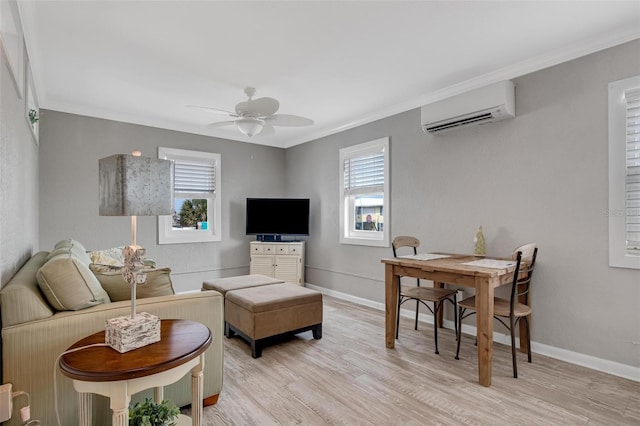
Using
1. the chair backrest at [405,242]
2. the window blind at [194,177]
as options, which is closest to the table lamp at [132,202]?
the chair backrest at [405,242]

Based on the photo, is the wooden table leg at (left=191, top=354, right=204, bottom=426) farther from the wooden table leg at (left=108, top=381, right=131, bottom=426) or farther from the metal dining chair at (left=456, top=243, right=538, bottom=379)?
the metal dining chair at (left=456, top=243, right=538, bottom=379)

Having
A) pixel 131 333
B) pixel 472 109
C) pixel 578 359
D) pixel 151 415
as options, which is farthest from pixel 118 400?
pixel 472 109

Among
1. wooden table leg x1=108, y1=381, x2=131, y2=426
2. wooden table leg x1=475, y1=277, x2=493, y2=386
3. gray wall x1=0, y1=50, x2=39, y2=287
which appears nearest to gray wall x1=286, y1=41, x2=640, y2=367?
wooden table leg x1=475, y1=277, x2=493, y2=386

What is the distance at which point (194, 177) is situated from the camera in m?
5.08

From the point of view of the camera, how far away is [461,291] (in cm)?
349

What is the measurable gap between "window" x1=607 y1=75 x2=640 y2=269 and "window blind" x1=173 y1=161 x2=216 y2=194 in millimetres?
4780

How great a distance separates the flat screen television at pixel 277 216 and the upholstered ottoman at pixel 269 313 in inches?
73.2

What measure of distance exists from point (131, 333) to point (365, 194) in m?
3.59

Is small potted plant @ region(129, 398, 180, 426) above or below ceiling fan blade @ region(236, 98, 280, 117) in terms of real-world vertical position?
below

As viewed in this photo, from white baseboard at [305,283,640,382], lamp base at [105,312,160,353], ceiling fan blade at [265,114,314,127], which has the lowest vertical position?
white baseboard at [305,283,640,382]

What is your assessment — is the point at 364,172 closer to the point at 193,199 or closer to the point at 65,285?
the point at 193,199

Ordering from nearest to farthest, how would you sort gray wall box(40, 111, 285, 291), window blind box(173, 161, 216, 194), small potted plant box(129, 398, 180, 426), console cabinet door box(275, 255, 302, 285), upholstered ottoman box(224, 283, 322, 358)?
1. small potted plant box(129, 398, 180, 426)
2. upholstered ottoman box(224, 283, 322, 358)
3. gray wall box(40, 111, 285, 291)
4. window blind box(173, 161, 216, 194)
5. console cabinet door box(275, 255, 302, 285)

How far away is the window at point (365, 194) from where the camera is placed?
429 cm

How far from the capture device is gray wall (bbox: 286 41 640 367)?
101 inches
